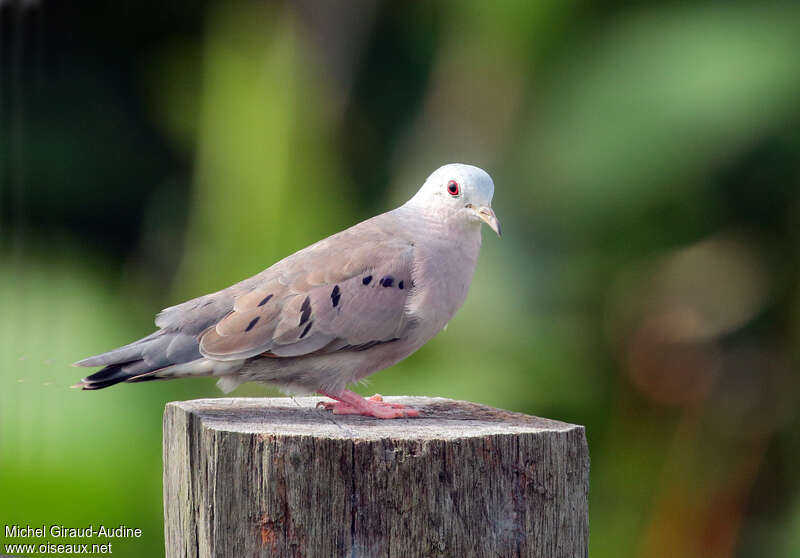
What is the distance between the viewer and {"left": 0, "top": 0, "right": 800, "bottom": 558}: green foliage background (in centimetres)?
746

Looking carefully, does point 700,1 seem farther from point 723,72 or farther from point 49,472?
point 49,472

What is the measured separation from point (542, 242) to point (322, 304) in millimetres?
4048

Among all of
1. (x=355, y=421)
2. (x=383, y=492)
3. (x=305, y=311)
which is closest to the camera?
(x=383, y=492)

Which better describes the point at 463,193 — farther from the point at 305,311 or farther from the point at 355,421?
the point at 355,421

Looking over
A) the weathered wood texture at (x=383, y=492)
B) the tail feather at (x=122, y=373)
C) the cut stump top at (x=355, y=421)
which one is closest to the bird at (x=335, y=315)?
the tail feather at (x=122, y=373)

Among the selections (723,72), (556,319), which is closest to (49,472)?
(556,319)

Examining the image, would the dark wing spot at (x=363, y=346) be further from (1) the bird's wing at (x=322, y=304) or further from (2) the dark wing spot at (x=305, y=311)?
(2) the dark wing spot at (x=305, y=311)

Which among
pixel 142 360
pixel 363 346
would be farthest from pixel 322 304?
pixel 142 360

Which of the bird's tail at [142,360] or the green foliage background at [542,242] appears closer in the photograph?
the bird's tail at [142,360]

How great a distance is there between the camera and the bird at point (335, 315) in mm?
4184

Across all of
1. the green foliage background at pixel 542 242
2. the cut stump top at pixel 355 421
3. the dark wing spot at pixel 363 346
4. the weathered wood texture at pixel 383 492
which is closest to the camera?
the weathered wood texture at pixel 383 492

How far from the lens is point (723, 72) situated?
779cm

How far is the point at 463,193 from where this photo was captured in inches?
179

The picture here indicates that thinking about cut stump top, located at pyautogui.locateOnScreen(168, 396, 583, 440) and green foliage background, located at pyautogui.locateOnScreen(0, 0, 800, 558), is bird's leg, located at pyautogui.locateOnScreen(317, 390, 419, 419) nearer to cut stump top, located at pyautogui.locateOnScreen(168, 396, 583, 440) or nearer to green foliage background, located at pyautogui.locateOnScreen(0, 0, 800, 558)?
cut stump top, located at pyautogui.locateOnScreen(168, 396, 583, 440)
